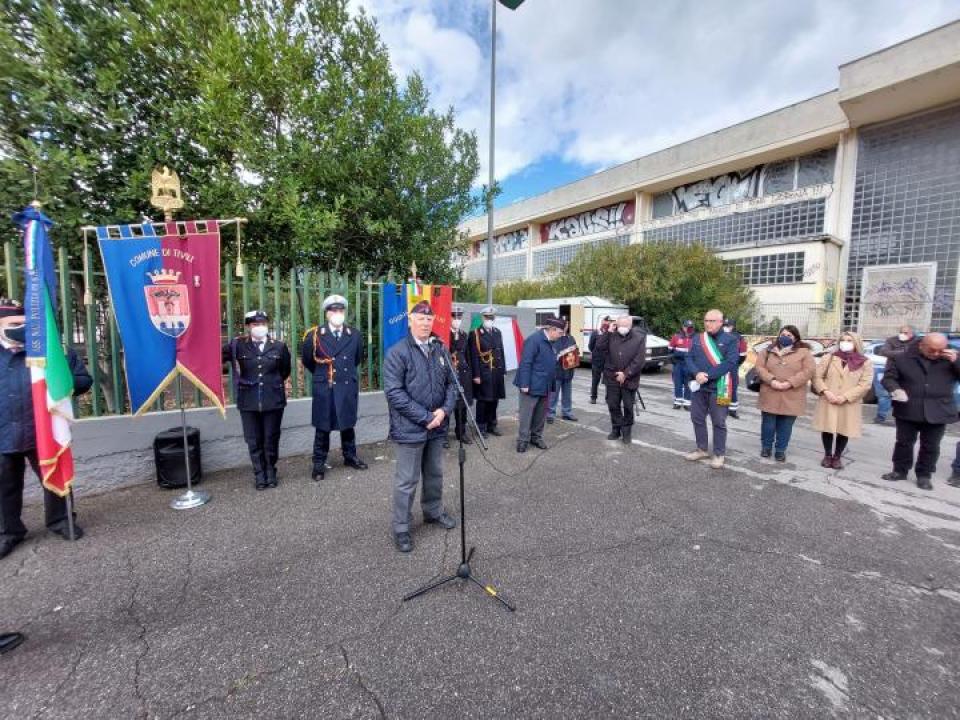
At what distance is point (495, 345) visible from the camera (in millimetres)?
7113

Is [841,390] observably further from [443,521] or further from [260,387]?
[260,387]

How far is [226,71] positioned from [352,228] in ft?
8.14

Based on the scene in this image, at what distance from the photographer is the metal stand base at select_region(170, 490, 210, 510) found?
427 centimetres

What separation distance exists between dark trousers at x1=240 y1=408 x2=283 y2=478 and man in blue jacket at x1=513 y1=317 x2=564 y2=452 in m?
3.26

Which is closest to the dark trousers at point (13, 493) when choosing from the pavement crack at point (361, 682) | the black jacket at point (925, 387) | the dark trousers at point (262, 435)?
the dark trousers at point (262, 435)

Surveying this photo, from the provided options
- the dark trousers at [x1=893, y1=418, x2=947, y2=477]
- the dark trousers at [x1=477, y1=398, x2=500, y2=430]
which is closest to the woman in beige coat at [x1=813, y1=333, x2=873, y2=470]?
the dark trousers at [x1=893, y1=418, x2=947, y2=477]

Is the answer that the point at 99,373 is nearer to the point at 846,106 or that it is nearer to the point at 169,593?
the point at 169,593

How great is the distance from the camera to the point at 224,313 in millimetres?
5543

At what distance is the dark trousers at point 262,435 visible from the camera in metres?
4.75

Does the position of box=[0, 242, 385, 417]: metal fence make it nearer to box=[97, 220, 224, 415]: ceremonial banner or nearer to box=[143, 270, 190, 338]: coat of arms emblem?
box=[97, 220, 224, 415]: ceremonial banner

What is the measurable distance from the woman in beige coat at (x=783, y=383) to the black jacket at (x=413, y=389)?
449 cm

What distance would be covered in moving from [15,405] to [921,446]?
29.5 ft

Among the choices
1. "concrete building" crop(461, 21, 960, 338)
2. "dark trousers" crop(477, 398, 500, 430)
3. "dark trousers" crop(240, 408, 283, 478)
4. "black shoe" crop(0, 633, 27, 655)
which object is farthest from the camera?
"concrete building" crop(461, 21, 960, 338)

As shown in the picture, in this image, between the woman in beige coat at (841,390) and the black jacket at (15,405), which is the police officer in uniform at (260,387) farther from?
the woman in beige coat at (841,390)
